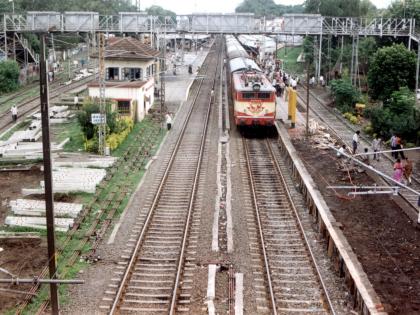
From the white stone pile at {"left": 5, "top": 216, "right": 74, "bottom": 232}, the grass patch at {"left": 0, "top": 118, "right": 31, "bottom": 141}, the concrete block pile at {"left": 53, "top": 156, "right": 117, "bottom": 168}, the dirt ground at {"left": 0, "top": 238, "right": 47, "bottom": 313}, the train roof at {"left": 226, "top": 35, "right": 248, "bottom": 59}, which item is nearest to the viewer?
the dirt ground at {"left": 0, "top": 238, "right": 47, "bottom": 313}

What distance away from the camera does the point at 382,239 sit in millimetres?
17672

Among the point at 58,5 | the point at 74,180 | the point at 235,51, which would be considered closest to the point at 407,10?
the point at 235,51

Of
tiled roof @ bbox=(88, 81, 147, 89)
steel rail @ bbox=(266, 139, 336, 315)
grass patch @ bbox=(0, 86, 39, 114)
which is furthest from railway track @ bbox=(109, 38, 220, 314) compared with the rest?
grass patch @ bbox=(0, 86, 39, 114)

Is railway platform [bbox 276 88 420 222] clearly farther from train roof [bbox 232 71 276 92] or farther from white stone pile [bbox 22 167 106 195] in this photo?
white stone pile [bbox 22 167 106 195]

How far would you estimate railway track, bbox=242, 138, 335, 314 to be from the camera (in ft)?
45.3

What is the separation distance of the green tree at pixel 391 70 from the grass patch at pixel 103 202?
15873mm

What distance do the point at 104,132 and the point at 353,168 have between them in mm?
11154

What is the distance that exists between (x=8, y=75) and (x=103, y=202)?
34.1m

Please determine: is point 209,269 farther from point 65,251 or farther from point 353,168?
point 353,168

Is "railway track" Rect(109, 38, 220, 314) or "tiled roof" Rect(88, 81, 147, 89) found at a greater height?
"tiled roof" Rect(88, 81, 147, 89)

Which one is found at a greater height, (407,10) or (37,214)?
(407,10)

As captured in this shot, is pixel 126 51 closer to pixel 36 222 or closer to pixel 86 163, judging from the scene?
pixel 86 163

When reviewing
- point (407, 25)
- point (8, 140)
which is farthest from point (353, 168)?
point (407, 25)

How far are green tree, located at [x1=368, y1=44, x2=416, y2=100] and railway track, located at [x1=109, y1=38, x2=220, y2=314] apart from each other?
17210mm
